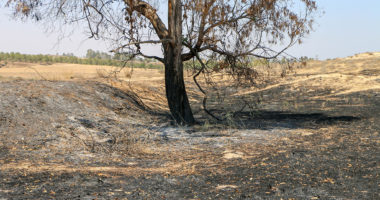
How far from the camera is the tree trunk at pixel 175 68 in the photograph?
382 inches

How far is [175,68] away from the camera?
9805mm

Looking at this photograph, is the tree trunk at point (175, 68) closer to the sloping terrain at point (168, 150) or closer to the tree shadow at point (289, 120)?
the sloping terrain at point (168, 150)

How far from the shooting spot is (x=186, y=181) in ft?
17.0

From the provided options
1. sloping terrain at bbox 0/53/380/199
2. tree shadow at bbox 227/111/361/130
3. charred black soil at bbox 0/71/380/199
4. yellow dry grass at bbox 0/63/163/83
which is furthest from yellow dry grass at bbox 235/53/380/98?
yellow dry grass at bbox 0/63/163/83

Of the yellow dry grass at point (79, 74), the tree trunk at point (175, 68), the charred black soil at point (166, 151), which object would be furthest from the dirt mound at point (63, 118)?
the tree trunk at point (175, 68)

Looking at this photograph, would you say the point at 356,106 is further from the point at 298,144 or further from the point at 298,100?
the point at 298,144

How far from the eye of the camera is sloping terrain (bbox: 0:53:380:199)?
4809 mm

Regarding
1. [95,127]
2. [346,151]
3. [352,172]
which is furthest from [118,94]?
[352,172]

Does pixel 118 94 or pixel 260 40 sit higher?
pixel 260 40

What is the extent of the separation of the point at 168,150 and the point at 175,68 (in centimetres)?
293

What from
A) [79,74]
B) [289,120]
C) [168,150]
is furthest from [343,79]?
[79,74]

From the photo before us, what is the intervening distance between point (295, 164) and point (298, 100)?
9.88 meters

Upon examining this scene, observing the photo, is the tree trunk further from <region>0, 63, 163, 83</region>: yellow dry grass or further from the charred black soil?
<region>0, 63, 163, 83</region>: yellow dry grass

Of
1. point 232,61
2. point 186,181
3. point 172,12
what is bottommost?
point 186,181
